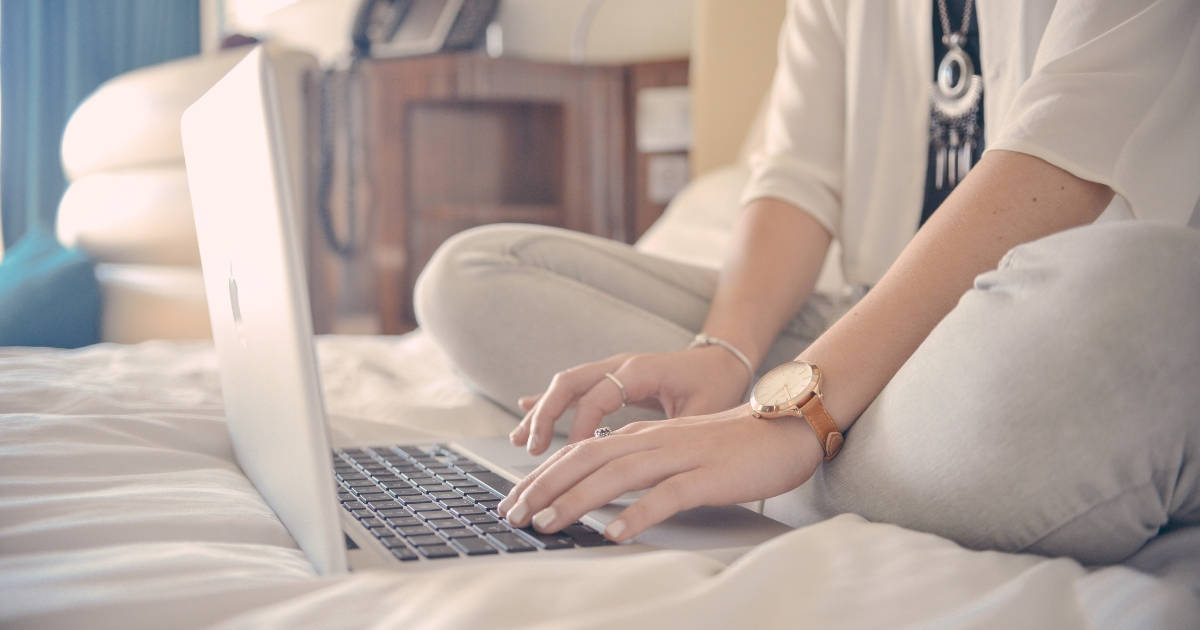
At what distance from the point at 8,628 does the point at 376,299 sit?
2126 millimetres

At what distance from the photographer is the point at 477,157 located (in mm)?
2582

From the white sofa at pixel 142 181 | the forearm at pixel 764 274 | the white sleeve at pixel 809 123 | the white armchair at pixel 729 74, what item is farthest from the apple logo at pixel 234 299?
the white sofa at pixel 142 181

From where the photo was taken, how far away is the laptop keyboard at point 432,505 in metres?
0.51

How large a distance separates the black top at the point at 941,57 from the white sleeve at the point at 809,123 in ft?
0.30

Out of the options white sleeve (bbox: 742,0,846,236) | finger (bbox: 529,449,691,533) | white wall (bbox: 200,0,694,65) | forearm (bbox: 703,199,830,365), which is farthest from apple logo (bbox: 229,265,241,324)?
white wall (bbox: 200,0,694,65)

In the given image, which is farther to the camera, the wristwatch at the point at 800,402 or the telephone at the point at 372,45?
the telephone at the point at 372,45

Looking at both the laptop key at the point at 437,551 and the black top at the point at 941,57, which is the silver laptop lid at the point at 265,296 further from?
the black top at the point at 941,57

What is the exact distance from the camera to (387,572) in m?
0.45

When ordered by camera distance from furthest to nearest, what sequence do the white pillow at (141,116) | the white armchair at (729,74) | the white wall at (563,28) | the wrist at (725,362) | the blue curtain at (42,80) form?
the blue curtain at (42,80) < the white wall at (563,28) < the white pillow at (141,116) < the white armchair at (729,74) < the wrist at (725,362)

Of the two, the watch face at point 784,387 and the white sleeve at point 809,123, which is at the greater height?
the white sleeve at point 809,123

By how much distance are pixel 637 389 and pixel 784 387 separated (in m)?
0.18

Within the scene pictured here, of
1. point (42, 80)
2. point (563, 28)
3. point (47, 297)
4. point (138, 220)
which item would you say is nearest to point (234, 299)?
point (47, 297)

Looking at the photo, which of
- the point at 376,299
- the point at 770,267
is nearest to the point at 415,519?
the point at 770,267

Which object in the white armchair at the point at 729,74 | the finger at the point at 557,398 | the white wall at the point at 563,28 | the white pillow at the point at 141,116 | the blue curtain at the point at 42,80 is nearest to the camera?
the finger at the point at 557,398
